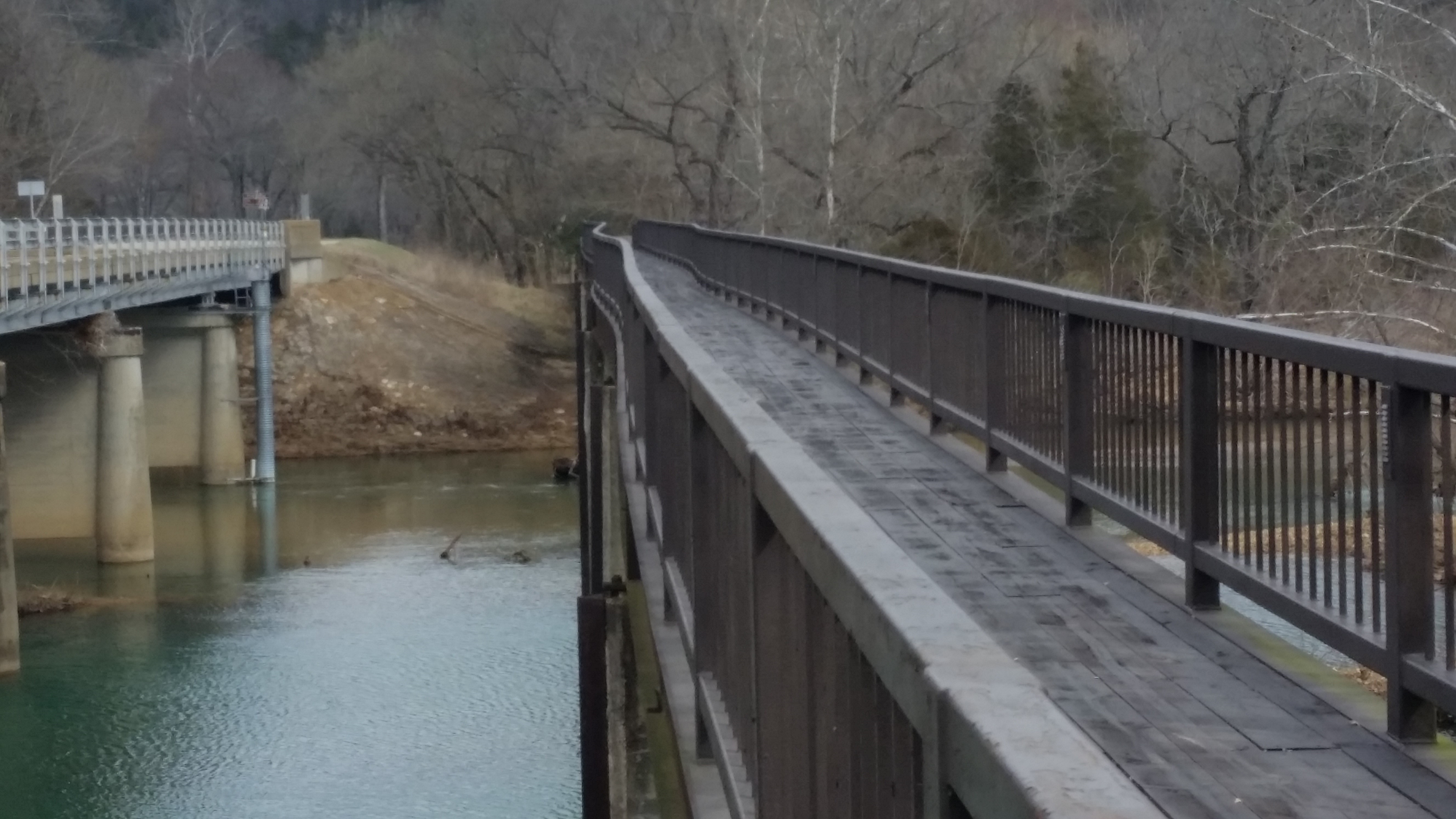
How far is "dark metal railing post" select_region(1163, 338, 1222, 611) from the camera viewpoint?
7.07 metres

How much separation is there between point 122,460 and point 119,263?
4.33 m

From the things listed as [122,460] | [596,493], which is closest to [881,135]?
[122,460]

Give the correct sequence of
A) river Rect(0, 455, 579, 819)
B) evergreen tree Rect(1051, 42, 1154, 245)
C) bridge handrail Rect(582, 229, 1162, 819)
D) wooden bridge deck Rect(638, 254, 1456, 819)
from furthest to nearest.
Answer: evergreen tree Rect(1051, 42, 1154, 245), river Rect(0, 455, 579, 819), wooden bridge deck Rect(638, 254, 1456, 819), bridge handrail Rect(582, 229, 1162, 819)

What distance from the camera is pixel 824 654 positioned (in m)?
3.36

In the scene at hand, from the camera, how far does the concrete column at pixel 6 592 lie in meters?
29.6

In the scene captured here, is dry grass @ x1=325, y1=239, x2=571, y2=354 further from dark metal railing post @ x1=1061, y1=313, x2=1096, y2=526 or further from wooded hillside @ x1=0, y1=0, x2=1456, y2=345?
dark metal railing post @ x1=1061, y1=313, x2=1096, y2=526

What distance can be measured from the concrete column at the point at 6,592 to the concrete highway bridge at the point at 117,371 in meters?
0.03

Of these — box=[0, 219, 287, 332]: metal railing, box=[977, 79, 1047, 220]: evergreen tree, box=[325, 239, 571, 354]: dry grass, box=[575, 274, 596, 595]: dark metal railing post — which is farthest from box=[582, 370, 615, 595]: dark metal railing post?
box=[325, 239, 571, 354]: dry grass

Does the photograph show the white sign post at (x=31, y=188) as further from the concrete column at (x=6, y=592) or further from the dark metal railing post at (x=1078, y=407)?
the dark metal railing post at (x=1078, y=407)

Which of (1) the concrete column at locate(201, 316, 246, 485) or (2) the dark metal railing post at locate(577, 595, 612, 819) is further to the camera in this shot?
(1) the concrete column at locate(201, 316, 246, 485)

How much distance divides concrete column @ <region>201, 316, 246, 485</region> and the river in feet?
31.0

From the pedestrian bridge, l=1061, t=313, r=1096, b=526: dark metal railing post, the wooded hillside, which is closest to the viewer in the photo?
the pedestrian bridge

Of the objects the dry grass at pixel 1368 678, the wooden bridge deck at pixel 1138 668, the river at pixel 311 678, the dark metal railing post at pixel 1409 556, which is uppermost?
the dark metal railing post at pixel 1409 556

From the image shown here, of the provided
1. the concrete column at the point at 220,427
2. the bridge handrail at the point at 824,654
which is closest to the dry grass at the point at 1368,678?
the bridge handrail at the point at 824,654
